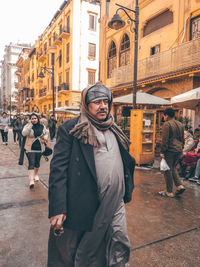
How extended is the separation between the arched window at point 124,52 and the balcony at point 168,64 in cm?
105

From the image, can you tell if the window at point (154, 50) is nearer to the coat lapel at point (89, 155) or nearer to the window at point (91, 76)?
the coat lapel at point (89, 155)

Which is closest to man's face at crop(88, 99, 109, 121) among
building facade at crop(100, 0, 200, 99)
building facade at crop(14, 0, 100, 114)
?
building facade at crop(100, 0, 200, 99)

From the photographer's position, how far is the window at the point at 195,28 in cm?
1079

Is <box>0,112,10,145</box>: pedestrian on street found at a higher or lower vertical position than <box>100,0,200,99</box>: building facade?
lower

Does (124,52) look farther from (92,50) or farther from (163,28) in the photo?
(92,50)

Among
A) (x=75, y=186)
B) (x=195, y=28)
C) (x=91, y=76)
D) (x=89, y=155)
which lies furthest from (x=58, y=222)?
(x=91, y=76)

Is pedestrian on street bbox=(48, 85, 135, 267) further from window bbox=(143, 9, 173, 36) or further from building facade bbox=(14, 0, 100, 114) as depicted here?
building facade bbox=(14, 0, 100, 114)

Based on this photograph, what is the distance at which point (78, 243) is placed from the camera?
1.85 meters

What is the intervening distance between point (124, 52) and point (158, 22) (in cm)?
334

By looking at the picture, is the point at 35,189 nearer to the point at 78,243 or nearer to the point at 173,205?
the point at 173,205

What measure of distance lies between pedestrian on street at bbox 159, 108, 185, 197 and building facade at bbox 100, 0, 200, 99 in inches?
249

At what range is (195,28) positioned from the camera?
1095cm

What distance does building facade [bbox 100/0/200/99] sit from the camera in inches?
422

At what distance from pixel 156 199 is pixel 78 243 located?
3008mm
